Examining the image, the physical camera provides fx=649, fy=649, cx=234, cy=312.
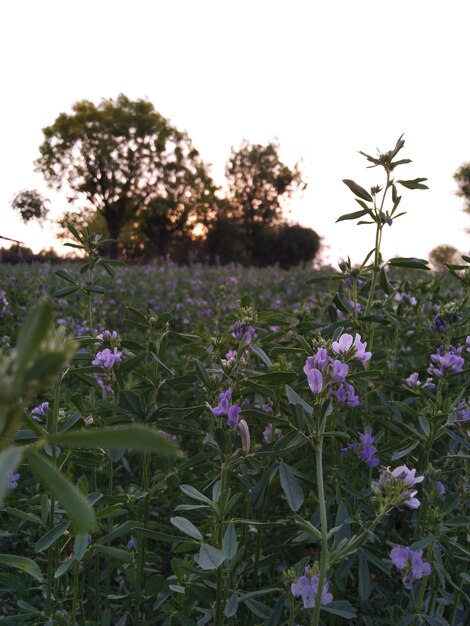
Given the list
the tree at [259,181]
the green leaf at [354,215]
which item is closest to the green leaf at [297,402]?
the green leaf at [354,215]

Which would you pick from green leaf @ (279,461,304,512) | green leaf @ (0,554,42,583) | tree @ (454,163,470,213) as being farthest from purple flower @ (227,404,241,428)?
tree @ (454,163,470,213)

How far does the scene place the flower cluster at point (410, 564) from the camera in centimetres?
140

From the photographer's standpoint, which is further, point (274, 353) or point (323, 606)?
point (274, 353)

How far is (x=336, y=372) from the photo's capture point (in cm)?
119

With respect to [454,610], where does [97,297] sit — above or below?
above

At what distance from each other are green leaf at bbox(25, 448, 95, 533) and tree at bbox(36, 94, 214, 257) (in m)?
32.5

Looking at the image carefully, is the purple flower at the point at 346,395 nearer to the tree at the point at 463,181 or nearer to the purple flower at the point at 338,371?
the purple flower at the point at 338,371

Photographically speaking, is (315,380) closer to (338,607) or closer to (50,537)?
(338,607)

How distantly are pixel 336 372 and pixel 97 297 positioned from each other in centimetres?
555

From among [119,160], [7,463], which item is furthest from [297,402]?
[119,160]

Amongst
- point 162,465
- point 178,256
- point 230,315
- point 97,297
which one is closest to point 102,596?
point 162,465

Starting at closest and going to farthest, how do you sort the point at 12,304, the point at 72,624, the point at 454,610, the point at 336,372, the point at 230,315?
the point at 336,372, the point at 72,624, the point at 454,610, the point at 230,315, the point at 12,304

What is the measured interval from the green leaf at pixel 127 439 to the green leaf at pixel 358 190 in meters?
1.45

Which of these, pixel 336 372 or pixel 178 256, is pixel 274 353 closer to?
pixel 336 372
